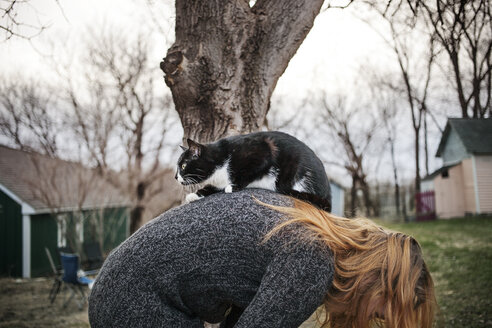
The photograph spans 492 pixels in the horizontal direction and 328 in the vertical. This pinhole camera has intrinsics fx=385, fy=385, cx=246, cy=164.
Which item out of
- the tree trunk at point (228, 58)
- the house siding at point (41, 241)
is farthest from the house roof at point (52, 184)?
the tree trunk at point (228, 58)

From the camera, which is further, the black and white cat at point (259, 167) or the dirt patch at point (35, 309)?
the dirt patch at point (35, 309)

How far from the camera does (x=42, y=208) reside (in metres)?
13.2

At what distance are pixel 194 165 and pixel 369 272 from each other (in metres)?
1.28

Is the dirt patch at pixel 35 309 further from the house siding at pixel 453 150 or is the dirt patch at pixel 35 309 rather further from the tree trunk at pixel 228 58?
the house siding at pixel 453 150

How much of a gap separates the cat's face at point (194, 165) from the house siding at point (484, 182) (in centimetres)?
1602

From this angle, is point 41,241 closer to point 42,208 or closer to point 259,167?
point 42,208

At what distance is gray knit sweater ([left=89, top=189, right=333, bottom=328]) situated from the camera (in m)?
1.32

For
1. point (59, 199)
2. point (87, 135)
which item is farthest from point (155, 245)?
point (59, 199)

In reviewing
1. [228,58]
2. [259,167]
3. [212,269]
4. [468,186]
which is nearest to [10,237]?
[228,58]

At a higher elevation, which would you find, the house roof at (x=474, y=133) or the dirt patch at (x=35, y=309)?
the house roof at (x=474, y=133)

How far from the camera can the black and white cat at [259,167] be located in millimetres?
2035

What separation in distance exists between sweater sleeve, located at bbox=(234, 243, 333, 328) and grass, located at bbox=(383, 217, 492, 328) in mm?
2024

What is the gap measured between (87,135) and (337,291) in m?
11.0

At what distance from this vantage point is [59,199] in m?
12.5
